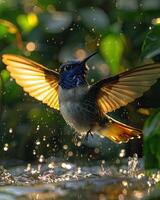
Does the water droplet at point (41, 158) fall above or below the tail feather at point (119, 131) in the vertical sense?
below

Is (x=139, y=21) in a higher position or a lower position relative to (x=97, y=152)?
higher

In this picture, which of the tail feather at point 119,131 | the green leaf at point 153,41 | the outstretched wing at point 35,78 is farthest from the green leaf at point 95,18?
the green leaf at point 153,41

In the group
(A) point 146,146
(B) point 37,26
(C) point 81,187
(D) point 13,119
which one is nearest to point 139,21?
(B) point 37,26

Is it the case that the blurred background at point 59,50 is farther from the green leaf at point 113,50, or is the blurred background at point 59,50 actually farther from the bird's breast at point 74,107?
the bird's breast at point 74,107

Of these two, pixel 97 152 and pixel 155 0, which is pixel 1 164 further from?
pixel 155 0

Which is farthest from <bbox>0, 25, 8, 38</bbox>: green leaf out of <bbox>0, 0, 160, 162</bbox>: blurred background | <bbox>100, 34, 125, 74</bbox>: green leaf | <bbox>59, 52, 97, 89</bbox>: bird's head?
<bbox>59, 52, 97, 89</bbox>: bird's head

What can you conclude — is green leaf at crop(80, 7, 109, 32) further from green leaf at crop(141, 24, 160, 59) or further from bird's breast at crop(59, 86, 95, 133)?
Answer: green leaf at crop(141, 24, 160, 59)

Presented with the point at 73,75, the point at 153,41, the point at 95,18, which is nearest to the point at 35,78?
the point at 73,75
